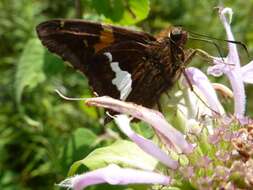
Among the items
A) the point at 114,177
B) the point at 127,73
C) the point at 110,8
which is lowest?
the point at 114,177

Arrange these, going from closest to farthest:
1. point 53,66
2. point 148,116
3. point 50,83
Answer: point 148,116 → point 53,66 → point 50,83

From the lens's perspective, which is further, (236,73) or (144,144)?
(236,73)

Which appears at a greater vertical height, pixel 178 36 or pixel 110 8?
pixel 110 8

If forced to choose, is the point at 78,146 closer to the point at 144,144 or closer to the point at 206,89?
the point at 206,89

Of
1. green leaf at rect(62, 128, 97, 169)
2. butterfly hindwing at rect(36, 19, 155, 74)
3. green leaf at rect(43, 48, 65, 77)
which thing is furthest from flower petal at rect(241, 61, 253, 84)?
green leaf at rect(43, 48, 65, 77)

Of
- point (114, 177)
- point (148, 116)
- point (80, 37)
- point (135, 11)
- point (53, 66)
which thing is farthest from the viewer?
point (53, 66)

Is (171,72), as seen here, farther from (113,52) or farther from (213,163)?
(213,163)

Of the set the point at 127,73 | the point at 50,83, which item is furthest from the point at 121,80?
the point at 50,83
